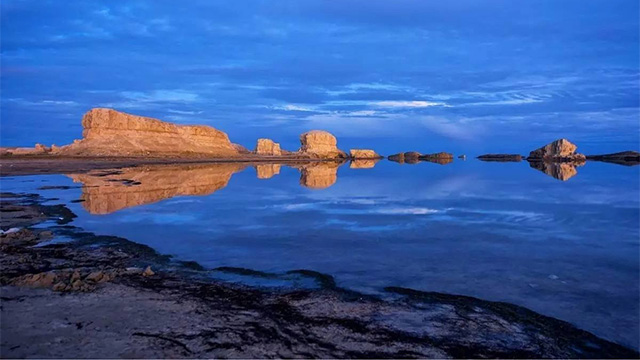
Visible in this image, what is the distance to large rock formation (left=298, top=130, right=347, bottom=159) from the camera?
12788cm

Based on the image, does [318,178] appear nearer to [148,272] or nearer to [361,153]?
[148,272]

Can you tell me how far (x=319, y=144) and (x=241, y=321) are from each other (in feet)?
413

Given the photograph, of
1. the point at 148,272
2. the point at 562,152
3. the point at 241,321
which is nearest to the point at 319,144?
the point at 562,152

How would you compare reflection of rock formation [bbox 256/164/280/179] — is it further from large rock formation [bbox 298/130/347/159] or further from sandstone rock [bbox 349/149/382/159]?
sandstone rock [bbox 349/149/382/159]

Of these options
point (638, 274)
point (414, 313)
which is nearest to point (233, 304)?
point (414, 313)

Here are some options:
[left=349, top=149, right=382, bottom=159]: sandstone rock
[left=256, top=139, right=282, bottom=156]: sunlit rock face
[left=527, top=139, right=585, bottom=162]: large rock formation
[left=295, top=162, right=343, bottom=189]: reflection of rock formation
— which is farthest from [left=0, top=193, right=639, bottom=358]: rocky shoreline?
[left=349, top=149, right=382, bottom=159]: sandstone rock

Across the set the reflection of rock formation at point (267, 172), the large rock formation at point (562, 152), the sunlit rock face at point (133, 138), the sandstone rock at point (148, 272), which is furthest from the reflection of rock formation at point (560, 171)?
the sunlit rock face at point (133, 138)

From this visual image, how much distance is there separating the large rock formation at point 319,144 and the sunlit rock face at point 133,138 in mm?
28704

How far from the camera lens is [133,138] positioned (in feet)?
305

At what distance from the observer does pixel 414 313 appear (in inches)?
205

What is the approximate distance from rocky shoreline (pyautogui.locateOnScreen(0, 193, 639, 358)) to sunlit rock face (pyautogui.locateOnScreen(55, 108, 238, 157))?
85335 mm

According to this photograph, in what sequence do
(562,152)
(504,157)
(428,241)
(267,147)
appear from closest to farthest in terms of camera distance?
(428,241)
(562,152)
(504,157)
(267,147)

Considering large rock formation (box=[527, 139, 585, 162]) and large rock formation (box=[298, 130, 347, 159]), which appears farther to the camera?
large rock formation (box=[298, 130, 347, 159])

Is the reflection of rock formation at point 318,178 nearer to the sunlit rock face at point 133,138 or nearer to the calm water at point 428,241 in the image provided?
the calm water at point 428,241
